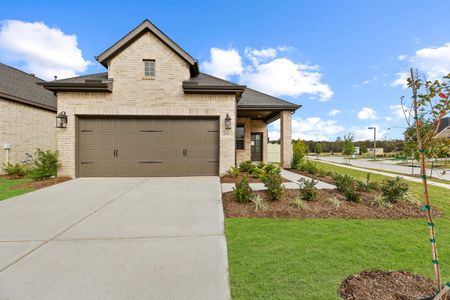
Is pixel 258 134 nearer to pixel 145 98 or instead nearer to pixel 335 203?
pixel 145 98

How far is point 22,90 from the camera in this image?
40.2 ft

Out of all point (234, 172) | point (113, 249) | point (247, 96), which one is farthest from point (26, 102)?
point (113, 249)

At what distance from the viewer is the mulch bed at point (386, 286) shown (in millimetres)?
1981

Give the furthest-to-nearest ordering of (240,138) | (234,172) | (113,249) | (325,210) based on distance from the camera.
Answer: (240,138), (234,172), (325,210), (113,249)

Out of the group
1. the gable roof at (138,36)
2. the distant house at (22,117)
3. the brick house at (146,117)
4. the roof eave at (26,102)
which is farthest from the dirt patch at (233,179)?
the roof eave at (26,102)

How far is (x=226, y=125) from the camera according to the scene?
9047mm

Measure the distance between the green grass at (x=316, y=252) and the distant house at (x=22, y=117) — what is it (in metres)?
13.4

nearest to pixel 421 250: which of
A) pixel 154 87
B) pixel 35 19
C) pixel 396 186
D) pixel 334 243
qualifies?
pixel 334 243

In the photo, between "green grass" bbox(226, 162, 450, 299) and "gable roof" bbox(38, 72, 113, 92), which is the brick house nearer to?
"gable roof" bbox(38, 72, 113, 92)

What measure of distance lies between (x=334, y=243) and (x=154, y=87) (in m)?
8.68

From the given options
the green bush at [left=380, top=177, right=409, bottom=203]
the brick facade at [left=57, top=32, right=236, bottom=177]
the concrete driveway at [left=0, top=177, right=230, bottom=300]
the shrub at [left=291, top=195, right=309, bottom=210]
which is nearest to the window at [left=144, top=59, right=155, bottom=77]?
the brick facade at [left=57, top=32, right=236, bottom=177]

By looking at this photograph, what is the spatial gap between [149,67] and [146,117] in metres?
2.26

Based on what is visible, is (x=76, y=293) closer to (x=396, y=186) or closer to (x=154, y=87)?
(x=396, y=186)

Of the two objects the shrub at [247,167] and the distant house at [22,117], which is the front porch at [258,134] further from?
the distant house at [22,117]
